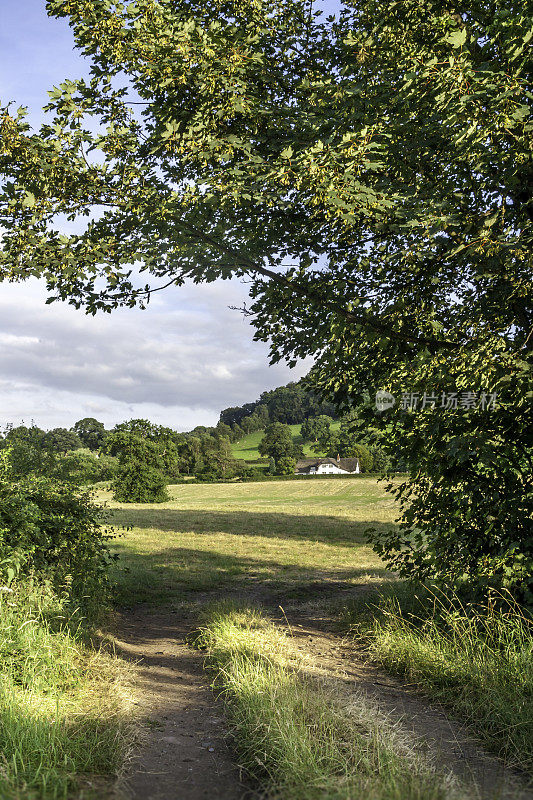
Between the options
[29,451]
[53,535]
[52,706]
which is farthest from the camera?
[29,451]

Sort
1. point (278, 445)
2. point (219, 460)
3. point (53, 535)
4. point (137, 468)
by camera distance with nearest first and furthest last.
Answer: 1. point (53, 535)
2. point (137, 468)
3. point (219, 460)
4. point (278, 445)

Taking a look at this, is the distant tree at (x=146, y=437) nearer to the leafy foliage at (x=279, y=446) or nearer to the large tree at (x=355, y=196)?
the large tree at (x=355, y=196)

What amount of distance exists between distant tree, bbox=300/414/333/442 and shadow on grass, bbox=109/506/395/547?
216 feet

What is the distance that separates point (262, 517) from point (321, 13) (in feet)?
83.7

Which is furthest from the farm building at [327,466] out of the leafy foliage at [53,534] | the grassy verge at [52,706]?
the grassy verge at [52,706]

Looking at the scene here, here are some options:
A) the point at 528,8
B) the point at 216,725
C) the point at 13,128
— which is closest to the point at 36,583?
the point at 216,725

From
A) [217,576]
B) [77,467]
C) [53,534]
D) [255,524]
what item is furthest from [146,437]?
[53,534]

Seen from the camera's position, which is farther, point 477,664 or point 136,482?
point 136,482

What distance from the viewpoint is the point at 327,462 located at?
92062 mm

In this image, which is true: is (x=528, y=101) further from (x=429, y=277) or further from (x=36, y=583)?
(x=36, y=583)

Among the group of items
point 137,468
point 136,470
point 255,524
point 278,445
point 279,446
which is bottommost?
point 255,524

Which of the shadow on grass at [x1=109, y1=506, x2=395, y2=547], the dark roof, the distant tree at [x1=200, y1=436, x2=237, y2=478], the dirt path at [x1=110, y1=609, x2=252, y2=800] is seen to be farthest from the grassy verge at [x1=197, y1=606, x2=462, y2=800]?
the dark roof

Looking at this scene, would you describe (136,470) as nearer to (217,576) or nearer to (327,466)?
(217,576)

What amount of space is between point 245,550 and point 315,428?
276 ft
